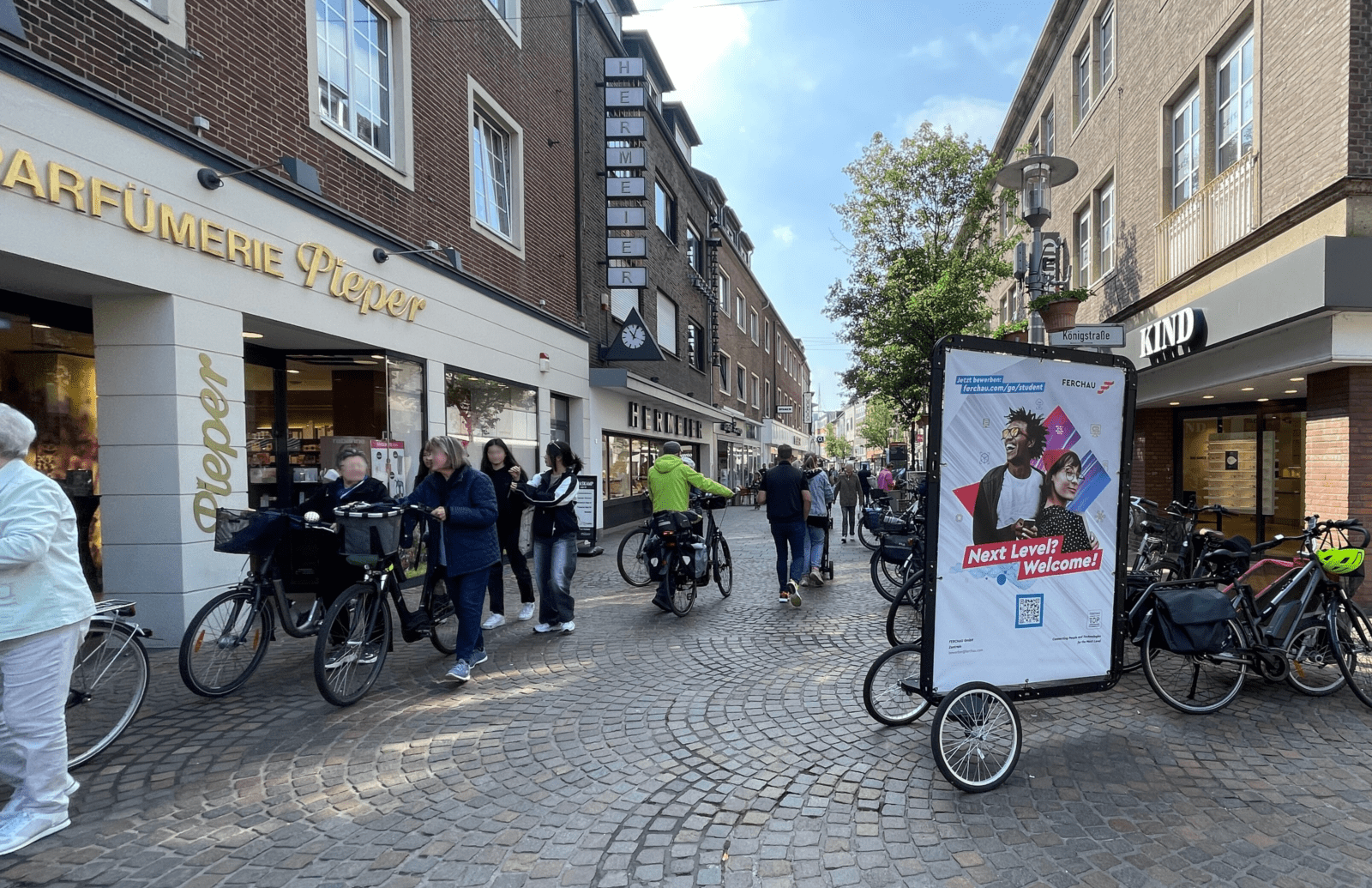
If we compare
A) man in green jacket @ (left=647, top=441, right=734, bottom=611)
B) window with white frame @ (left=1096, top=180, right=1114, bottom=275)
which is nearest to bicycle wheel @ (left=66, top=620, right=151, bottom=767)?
man in green jacket @ (left=647, top=441, right=734, bottom=611)

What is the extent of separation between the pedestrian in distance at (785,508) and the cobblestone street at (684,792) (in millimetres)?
2516

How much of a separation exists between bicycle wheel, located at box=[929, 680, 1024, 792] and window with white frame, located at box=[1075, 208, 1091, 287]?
1277 cm

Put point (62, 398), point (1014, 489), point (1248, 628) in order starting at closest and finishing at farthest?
1. point (1014, 489)
2. point (1248, 628)
3. point (62, 398)

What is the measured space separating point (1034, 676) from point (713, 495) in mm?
4518

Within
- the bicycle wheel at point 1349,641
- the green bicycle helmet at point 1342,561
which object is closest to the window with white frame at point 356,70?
the green bicycle helmet at point 1342,561

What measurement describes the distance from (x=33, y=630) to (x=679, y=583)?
5.03m

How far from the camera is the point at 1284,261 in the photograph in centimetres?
679

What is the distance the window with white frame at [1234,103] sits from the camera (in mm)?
8297

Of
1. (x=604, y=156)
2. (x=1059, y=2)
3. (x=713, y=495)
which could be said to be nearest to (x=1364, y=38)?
(x=713, y=495)

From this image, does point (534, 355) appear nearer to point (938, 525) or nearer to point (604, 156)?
point (604, 156)

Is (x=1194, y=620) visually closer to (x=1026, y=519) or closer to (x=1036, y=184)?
(x=1026, y=519)

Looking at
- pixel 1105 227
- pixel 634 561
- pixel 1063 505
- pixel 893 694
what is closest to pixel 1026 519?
pixel 1063 505

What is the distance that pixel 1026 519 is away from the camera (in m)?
3.57

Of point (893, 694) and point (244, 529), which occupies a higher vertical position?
point (244, 529)
